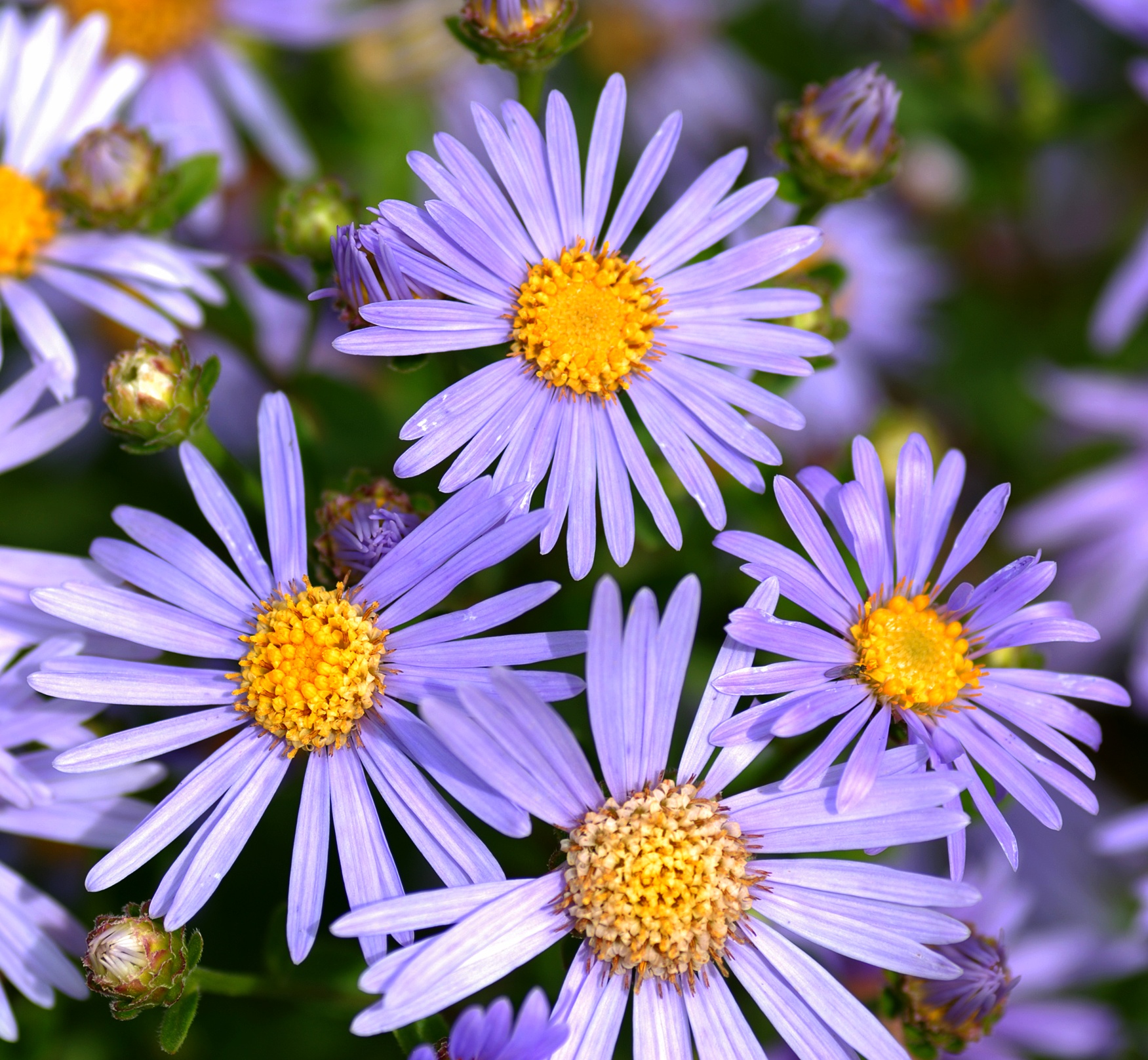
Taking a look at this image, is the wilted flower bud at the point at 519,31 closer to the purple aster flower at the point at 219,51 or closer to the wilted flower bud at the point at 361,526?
the wilted flower bud at the point at 361,526

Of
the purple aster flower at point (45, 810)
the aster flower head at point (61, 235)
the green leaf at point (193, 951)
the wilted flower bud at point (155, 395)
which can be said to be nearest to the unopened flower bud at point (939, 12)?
the aster flower head at point (61, 235)

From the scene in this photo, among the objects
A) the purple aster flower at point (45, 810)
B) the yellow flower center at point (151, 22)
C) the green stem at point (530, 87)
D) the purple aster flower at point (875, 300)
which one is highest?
the purple aster flower at point (875, 300)

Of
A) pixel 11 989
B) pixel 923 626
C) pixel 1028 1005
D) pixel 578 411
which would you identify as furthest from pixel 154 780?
pixel 1028 1005

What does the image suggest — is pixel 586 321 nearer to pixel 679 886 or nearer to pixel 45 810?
pixel 679 886

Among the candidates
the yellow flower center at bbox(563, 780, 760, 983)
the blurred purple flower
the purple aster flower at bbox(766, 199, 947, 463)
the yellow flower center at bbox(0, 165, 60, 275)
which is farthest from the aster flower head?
the blurred purple flower

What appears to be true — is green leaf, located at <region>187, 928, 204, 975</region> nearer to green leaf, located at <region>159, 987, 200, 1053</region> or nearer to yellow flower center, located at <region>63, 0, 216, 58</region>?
green leaf, located at <region>159, 987, 200, 1053</region>

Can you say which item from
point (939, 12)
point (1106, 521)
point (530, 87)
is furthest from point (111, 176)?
point (1106, 521)
